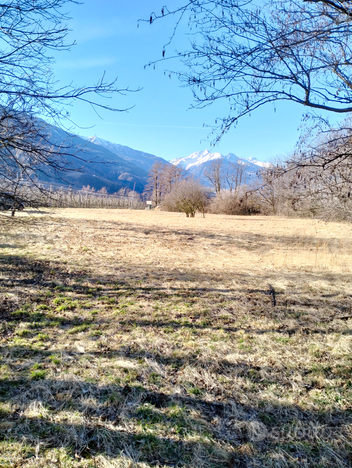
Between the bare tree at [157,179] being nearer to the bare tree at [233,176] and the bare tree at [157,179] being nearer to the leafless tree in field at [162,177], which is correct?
the leafless tree in field at [162,177]

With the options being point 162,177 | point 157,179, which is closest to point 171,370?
point 162,177

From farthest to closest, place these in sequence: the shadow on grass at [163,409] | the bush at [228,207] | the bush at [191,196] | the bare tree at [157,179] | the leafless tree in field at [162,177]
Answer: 1. the bare tree at [157,179]
2. the leafless tree in field at [162,177]
3. the bush at [228,207]
4. the bush at [191,196]
5. the shadow on grass at [163,409]

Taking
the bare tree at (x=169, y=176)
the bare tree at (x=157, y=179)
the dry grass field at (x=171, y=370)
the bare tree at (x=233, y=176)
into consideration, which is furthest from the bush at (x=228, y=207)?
the dry grass field at (x=171, y=370)

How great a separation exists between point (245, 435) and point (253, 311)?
2820 mm

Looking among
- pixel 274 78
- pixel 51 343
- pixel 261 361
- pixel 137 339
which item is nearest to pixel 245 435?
pixel 261 361

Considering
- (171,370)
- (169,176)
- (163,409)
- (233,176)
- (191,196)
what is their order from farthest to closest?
(169,176) < (233,176) < (191,196) < (171,370) < (163,409)

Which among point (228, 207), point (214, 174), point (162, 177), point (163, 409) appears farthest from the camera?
point (162, 177)

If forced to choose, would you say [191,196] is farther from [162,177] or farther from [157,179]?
[157,179]

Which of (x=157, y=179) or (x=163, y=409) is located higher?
(x=157, y=179)

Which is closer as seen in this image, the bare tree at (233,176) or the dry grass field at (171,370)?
the dry grass field at (171,370)

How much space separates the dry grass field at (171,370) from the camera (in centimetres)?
210

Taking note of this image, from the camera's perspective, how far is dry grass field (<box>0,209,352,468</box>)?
6.88ft

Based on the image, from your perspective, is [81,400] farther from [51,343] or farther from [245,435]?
[245,435]

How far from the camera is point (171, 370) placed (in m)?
3.06
